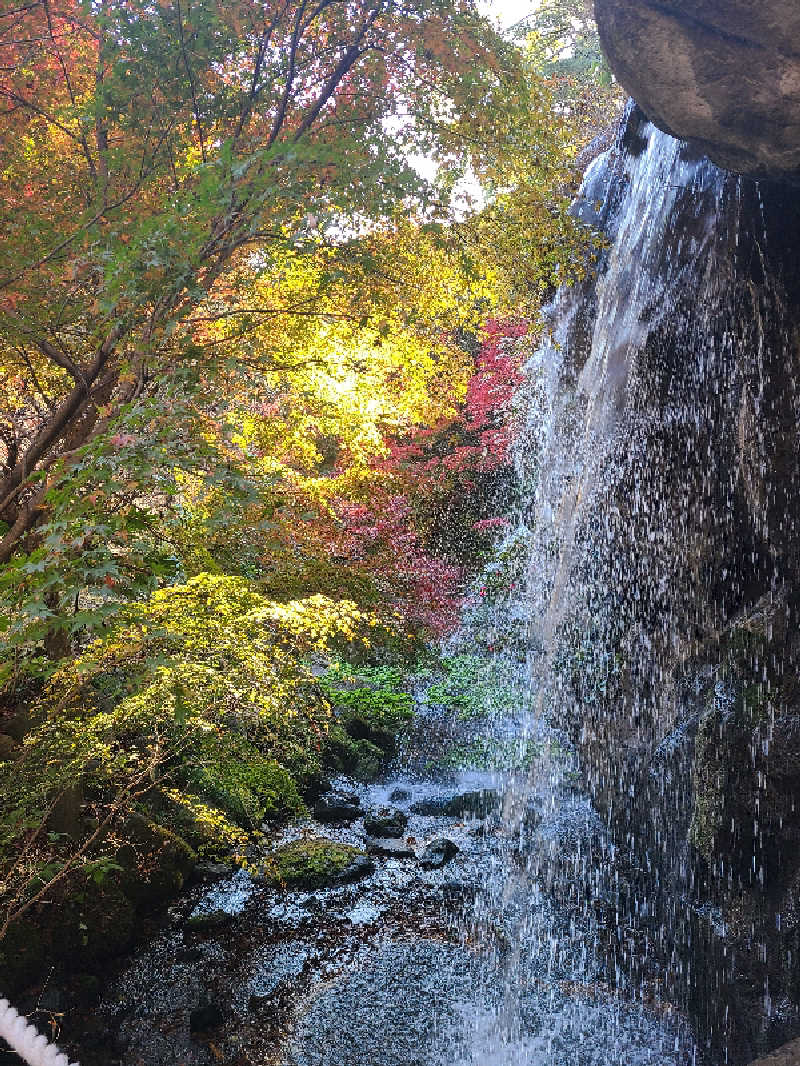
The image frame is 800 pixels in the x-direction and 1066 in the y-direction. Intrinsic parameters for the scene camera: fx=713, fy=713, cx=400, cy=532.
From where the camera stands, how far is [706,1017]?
489cm

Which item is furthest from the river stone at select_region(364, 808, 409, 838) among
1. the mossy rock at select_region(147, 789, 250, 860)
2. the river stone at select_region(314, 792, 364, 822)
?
the mossy rock at select_region(147, 789, 250, 860)

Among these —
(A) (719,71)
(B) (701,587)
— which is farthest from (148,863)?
(A) (719,71)

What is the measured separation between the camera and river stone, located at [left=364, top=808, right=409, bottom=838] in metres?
8.30

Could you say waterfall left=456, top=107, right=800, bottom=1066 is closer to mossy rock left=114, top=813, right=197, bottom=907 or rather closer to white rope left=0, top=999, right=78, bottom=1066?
mossy rock left=114, top=813, right=197, bottom=907

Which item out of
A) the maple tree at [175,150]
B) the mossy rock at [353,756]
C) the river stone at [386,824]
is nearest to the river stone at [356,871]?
the river stone at [386,824]

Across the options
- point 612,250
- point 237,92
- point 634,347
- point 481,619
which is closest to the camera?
point 237,92

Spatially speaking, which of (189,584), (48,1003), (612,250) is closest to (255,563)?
(189,584)

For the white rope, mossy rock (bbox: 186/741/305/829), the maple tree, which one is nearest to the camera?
the white rope

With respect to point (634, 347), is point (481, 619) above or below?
below

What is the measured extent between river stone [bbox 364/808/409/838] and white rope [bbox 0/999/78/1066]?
290 inches

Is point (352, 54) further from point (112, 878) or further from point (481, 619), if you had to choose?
point (481, 619)

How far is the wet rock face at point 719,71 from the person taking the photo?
3.96 metres

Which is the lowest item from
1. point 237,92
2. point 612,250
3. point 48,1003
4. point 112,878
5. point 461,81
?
point 48,1003

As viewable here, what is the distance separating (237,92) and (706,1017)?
6642 millimetres
